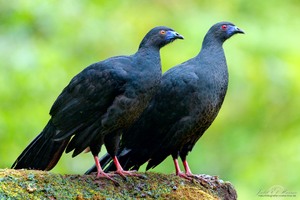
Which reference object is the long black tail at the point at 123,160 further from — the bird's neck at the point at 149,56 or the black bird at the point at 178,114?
the bird's neck at the point at 149,56

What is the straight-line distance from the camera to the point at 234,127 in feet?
32.7

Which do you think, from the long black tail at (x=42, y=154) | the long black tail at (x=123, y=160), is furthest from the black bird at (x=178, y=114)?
the long black tail at (x=42, y=154)

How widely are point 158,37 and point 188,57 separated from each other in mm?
3156

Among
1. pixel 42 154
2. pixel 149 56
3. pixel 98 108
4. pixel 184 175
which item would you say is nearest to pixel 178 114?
pixel 184 175

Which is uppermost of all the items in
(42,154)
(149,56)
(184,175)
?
(149,56)

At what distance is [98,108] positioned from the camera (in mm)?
5715

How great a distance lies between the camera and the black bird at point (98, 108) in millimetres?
5664

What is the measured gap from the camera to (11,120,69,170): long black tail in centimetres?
586

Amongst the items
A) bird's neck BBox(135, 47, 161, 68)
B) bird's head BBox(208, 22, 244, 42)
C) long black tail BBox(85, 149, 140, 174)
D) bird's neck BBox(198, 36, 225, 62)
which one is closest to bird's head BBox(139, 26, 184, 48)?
bird's neck BBox(135, 47, 161, 68)

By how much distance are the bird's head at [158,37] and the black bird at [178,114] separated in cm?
46

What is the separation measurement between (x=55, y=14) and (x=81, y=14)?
58 cm

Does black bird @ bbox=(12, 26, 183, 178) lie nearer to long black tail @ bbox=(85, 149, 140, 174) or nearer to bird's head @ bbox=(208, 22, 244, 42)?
long black tail @ bbox=(85, 149, 140, 174)

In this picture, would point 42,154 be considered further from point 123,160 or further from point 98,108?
point 123,160

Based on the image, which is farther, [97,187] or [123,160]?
[123,160]
